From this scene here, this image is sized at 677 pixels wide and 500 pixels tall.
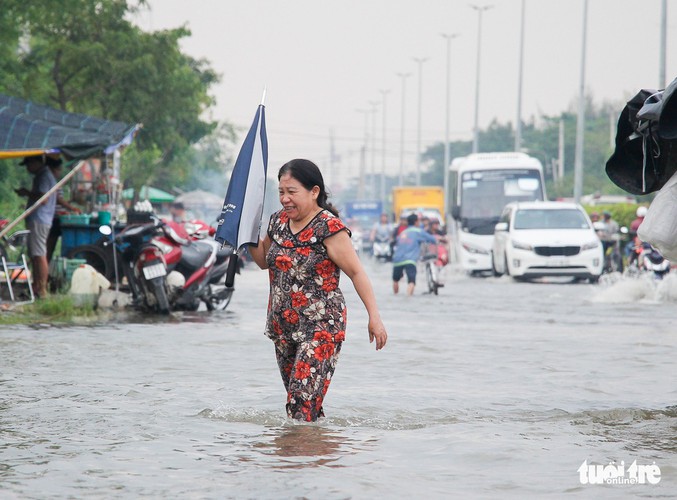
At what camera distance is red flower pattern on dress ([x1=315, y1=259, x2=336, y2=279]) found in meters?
6.83

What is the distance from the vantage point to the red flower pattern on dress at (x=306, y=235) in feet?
22.4

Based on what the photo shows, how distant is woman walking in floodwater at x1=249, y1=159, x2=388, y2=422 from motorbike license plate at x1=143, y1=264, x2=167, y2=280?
8684 millimetres

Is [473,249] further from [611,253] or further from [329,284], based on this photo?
[329,284]

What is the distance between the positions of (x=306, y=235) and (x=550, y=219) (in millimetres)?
23216

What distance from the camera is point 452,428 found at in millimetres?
7590

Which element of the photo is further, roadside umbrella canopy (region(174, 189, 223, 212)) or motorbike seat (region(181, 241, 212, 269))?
roadside umbrella canopy (region(174, 189, 223, 212))

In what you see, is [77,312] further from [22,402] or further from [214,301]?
[22,402]

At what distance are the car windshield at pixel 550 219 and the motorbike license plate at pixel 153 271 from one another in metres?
15.0

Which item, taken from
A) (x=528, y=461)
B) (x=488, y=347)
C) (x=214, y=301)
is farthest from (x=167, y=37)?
(x=528, y=461)

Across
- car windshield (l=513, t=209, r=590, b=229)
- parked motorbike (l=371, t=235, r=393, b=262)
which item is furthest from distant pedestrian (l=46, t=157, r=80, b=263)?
parked motorbike (l=371, t=235, r=393, b=262)

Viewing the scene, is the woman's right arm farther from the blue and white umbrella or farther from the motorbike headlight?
the motorbike headlight

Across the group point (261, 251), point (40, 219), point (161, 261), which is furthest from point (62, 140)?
point (261, 251)

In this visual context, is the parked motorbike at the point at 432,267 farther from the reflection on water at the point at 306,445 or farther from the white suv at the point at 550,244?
the reflection on water at the point at 306,445

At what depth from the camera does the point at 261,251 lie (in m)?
7.04
